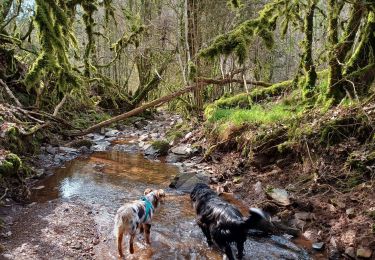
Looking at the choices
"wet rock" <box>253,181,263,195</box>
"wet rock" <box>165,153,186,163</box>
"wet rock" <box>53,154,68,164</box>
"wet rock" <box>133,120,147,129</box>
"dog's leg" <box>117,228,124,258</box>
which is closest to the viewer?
"dog's leg" <box>117,228,124,258</box>

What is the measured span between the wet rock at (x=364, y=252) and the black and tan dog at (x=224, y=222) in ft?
4.44

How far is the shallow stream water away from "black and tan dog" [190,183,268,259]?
40 cm

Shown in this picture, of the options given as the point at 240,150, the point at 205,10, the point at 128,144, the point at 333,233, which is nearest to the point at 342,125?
the point at 333,233

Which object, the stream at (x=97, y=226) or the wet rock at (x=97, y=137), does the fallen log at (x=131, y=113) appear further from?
the stream at (x=97, y=226)

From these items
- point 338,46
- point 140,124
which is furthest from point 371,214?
point 140,124

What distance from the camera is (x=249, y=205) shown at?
734cm

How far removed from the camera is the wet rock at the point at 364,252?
4.85m

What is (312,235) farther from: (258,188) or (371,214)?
(258,188)

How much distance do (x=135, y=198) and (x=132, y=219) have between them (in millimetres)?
2838

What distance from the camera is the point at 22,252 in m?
4.99

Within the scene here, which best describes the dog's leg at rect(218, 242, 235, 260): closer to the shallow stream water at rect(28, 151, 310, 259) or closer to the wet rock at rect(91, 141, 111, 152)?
the shallow stream water at rect(28, 151, 310, 259)

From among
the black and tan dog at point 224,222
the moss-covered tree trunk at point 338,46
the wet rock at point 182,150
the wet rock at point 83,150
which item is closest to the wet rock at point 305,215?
the black and tan dog at point 224,222

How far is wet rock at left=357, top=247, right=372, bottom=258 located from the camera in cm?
485

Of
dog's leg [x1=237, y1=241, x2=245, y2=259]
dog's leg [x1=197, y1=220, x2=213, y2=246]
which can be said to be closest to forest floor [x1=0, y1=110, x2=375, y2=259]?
dog's leg [x1=237, y1=241, x2=245, y2=259]
